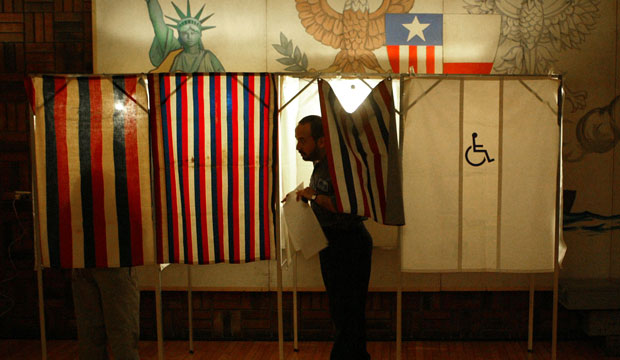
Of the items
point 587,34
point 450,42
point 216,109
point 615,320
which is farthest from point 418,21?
point 615,320

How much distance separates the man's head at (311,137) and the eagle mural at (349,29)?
3.44 feet

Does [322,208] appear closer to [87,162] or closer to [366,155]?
[366,155]

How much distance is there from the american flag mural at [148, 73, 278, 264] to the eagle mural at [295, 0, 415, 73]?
41.1 inches

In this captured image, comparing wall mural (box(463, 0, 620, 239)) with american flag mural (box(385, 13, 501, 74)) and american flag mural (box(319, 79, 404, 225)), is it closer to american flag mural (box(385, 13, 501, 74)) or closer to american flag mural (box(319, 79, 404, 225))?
american flag mural (box(385, 13, 501, 74))

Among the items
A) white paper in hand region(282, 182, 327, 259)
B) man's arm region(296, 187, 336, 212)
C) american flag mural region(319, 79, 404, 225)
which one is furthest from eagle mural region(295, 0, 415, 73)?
white paper in hand region(282, 182, 327, 259)

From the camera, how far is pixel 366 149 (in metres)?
2.84

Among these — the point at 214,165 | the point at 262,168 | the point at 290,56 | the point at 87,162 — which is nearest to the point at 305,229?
the point at 262,168

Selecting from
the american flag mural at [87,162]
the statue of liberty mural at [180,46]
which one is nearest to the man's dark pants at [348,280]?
the american flag mural at [87,162]

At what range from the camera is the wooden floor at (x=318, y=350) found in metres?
3.56

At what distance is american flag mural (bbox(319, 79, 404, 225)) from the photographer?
2.76 m

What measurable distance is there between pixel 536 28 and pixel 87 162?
11.9 feet

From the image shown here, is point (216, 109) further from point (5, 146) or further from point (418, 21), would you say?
point (5, 146)

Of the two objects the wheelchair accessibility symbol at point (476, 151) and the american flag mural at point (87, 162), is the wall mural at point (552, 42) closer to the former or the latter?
the wheelchair accessibility symbol at point (476, 151)

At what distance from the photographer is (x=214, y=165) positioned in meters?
2.93
